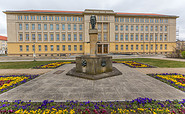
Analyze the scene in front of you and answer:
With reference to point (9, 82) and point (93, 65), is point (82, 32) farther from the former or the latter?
point (9, 82)

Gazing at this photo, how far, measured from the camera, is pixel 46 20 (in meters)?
33.8

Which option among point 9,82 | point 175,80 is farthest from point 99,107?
point 9,82

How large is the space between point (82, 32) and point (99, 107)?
1420 inches

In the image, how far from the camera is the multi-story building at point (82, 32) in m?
33.0

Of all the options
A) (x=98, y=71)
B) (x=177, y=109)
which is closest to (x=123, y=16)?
(x=98, y=71)

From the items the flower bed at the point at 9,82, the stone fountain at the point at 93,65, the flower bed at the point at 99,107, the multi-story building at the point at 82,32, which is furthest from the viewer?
the multi-story building at the point at 82,32

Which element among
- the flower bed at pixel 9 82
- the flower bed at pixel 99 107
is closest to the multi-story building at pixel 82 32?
the flower bed at pixel 9 82

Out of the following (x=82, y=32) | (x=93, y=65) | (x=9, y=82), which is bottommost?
(x=9, y=82)

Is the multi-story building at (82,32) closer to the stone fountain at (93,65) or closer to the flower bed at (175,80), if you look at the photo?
the stone fountain at (93,65)

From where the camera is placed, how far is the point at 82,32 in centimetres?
3625

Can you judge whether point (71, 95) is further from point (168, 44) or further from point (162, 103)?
point (168, 44)

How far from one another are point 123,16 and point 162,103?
40822 millimetres

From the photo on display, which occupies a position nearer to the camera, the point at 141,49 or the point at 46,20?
the point at 46,20

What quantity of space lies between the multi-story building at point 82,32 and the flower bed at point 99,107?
31.9 m
